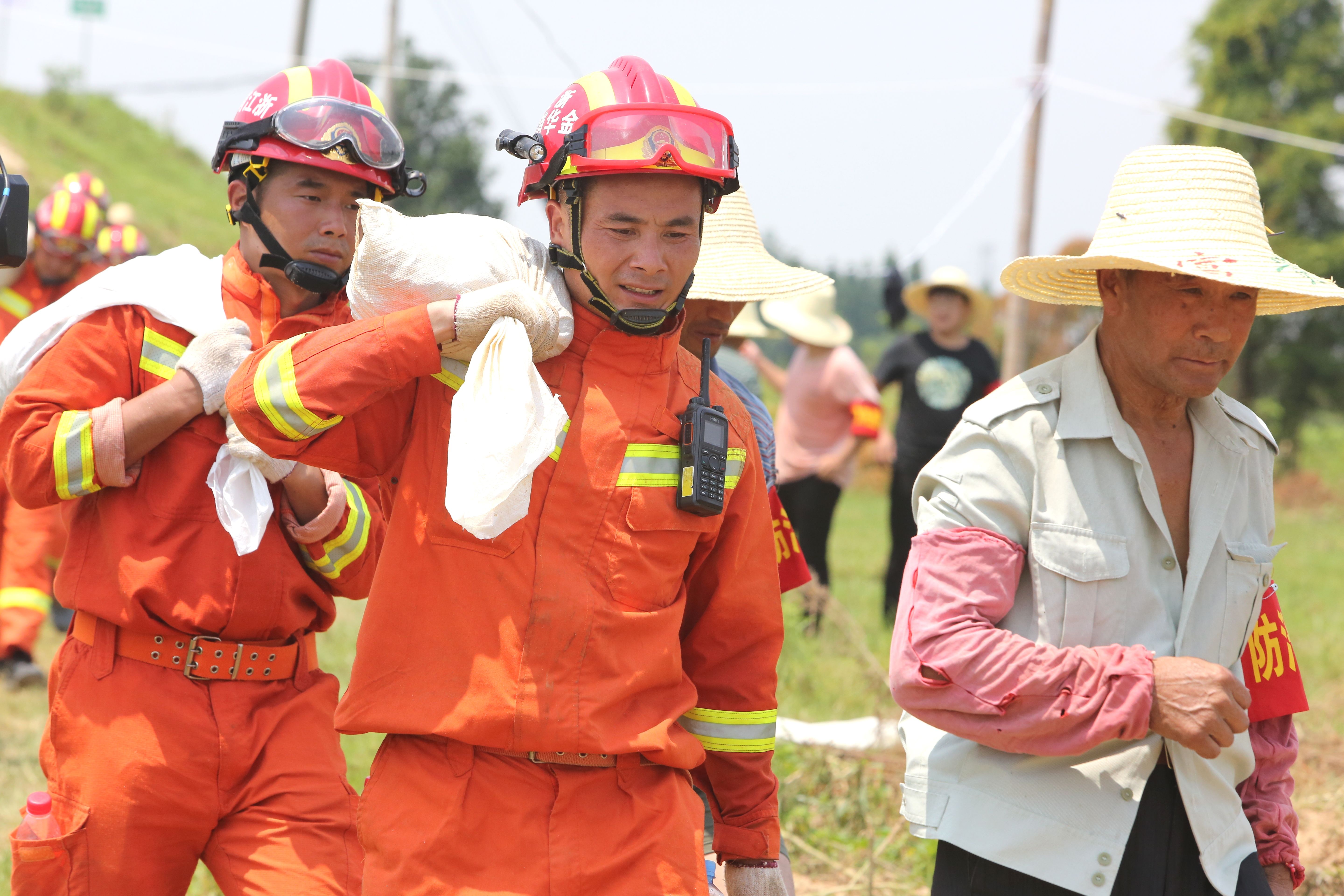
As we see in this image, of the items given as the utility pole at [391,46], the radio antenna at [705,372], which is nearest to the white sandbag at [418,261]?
the radio antenna at [705,372]

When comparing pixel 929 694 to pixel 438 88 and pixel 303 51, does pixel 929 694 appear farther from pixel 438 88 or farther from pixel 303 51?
pixel 438 88

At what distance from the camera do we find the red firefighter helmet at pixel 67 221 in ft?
24.0

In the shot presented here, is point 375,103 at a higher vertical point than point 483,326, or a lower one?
higher

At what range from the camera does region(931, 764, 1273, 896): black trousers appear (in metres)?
2.91

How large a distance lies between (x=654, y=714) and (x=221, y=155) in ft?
6.14

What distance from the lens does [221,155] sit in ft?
11.3

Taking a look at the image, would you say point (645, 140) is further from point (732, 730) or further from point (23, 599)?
point (23, 599)

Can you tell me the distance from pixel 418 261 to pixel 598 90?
0.54 m

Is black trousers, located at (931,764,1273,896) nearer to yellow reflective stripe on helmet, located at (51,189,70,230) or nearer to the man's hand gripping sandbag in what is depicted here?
the man's hand gripping sandbag

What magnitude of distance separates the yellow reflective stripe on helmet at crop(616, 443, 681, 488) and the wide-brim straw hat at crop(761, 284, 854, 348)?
258 inches

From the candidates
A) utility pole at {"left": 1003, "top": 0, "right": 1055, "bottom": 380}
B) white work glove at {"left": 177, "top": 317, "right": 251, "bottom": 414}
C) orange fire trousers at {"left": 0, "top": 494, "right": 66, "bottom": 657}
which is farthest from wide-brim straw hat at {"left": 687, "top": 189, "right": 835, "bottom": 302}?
utility pole at {"left": 1003, "top": 0, "right": 1055, "bottom": 380}

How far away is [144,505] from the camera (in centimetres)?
317

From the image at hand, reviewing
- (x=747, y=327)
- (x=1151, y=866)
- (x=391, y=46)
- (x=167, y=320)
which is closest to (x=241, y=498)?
(x=167, y=320)

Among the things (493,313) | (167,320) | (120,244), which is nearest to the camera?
(493,313)
